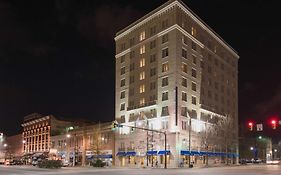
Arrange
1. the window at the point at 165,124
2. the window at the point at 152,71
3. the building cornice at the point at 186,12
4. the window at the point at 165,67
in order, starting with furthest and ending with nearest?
the window at the point at 152,71, the building cornice at the point at 186,12, the window at the point at 165,67, the window at the point at 165,124

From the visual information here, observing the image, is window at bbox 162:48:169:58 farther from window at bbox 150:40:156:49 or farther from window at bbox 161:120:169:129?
window at bbox 161:120:169:129

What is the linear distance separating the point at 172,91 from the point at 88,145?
34.5 metres

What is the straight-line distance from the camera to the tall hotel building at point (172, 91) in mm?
91062

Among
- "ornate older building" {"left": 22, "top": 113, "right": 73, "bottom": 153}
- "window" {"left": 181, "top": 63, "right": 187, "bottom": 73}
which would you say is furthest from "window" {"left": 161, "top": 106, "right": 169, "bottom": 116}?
"ornate older building" {"left": 22, "top": 113, "right": 73, "bottom": 153}

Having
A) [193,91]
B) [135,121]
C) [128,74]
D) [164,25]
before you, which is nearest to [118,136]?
[135,121]

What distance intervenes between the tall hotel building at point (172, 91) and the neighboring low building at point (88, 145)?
3.69m

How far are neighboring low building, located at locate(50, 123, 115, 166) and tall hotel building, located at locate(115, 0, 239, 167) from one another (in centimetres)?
369

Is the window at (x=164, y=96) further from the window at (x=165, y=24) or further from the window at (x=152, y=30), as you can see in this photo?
the window at (x=152, y=30)

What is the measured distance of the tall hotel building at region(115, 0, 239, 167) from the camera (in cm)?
9106

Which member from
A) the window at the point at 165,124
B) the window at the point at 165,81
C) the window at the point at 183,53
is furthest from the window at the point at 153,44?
the window at the point at 165,124

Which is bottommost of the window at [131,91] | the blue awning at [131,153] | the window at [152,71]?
the blue awning at [131,153]

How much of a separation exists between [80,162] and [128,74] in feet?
96.5

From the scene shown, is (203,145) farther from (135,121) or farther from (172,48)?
(172,48)

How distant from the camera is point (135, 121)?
328ft
